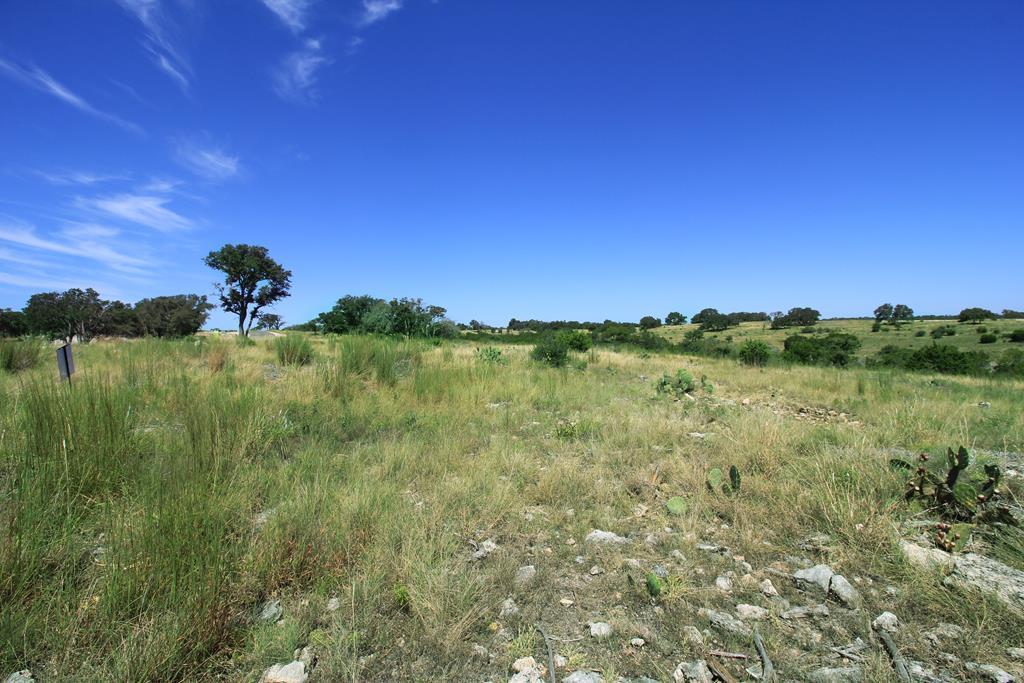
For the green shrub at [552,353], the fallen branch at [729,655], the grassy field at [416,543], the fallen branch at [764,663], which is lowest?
the fallen branch at [729,655]

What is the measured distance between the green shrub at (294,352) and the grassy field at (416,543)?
4220 mm

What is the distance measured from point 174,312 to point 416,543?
40677 mm

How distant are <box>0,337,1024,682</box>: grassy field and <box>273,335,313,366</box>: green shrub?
4.22 m

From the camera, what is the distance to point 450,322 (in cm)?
2520

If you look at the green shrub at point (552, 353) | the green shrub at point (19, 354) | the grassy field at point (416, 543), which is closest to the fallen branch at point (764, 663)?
the grassy field at point (416, 543)

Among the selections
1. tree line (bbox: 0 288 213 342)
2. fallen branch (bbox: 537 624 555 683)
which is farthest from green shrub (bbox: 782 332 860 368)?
tree line (bbox: 0 288 213 342)

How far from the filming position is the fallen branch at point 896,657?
164 cm

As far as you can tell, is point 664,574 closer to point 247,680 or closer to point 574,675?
point 574,675

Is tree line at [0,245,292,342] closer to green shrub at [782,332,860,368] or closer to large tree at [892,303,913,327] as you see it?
green shrub at [782,332,860,368]

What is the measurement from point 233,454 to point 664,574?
327 cm

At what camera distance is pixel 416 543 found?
2.35 metres

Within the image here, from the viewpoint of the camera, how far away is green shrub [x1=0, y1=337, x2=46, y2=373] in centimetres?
701

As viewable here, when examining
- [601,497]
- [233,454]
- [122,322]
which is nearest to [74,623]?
[233,454]

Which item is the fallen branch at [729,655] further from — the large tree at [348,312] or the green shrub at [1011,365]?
the green shrub at [1011,365]
